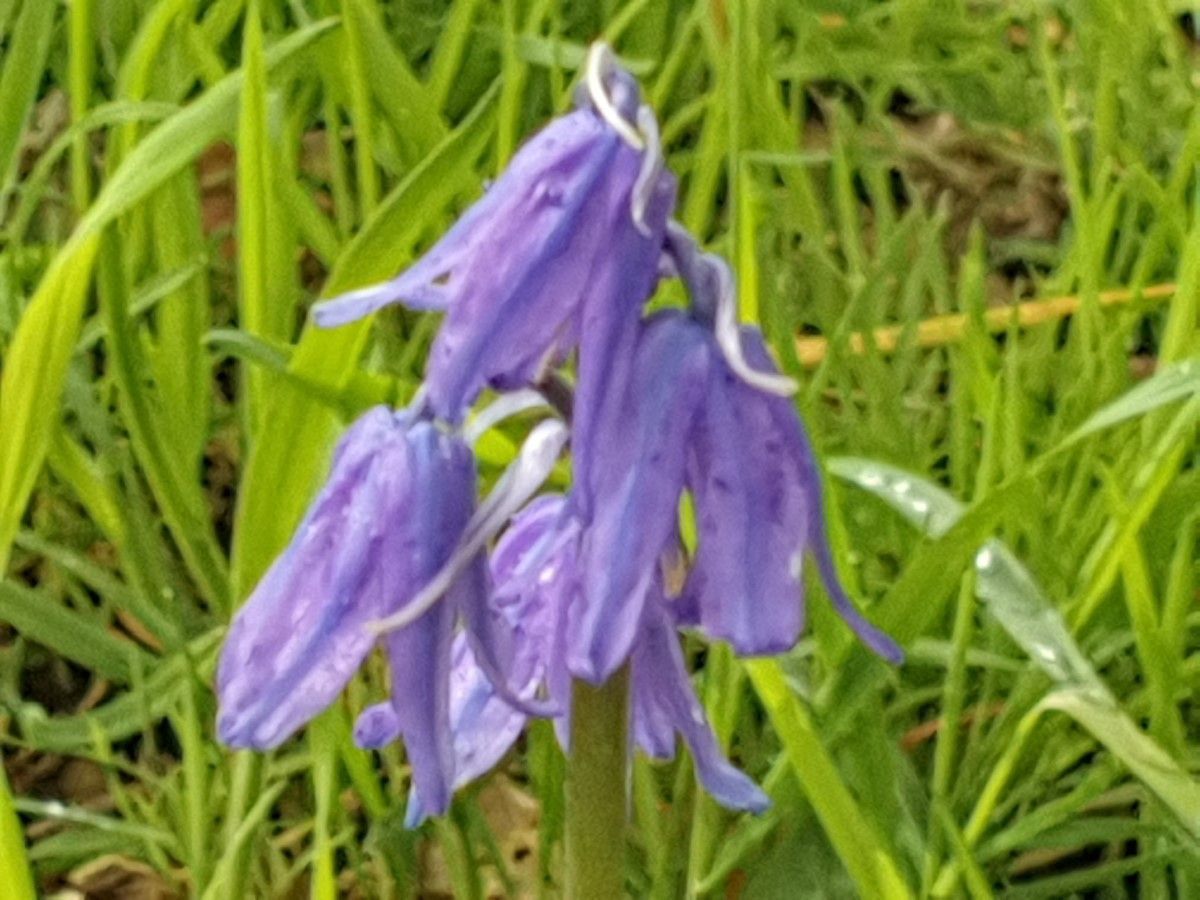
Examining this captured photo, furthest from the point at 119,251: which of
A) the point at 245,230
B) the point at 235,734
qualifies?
the point at 235,734

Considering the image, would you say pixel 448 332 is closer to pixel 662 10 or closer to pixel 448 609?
pixel 448 609

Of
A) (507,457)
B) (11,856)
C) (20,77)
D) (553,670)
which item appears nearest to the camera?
(553,670)

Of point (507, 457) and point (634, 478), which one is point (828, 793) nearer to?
point (507, 457)

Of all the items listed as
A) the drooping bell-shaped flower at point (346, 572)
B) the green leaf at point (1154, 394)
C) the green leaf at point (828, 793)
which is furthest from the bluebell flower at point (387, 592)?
the green leaf at point (1154, 394)

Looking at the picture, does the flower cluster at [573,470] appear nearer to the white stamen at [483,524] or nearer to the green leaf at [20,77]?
the white stamen at [483,524]

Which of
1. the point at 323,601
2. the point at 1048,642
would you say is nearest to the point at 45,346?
the point at 323,601

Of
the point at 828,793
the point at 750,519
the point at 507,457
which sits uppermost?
the point at 750,519
